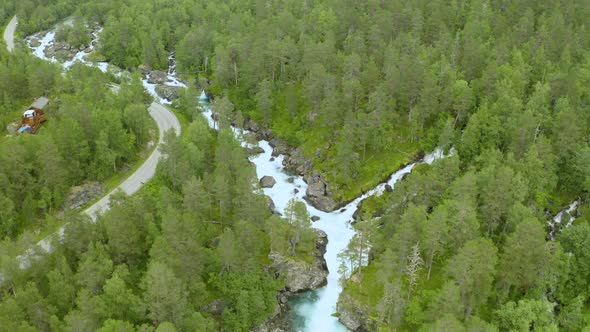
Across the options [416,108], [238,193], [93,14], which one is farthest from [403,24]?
[93,14]

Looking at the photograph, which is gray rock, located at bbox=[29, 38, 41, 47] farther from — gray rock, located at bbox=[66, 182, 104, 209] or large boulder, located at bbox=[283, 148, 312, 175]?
large boulder, located at bbox=[283, 148, 312, 175]

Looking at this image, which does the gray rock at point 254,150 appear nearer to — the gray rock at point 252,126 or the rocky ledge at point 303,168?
the rocky ledge at point 303,168

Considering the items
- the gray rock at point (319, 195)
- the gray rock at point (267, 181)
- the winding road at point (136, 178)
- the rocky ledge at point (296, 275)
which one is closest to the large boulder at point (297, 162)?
the gray rock at point (319, 195)

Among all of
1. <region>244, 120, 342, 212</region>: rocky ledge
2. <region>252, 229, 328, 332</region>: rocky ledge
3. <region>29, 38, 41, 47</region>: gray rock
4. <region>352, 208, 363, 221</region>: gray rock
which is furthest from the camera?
<region>29, 38, 41, 47</region>: gray rock

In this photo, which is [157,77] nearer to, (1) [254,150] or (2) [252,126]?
Answer: (2) [252,126]

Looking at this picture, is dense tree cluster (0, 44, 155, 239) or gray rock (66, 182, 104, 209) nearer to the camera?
dense tree cluster (0, 44, 155, 239)

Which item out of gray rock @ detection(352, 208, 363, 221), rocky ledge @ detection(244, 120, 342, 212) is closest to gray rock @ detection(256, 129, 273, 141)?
rocky ledge @ detection(244, 120, 342, 212)
